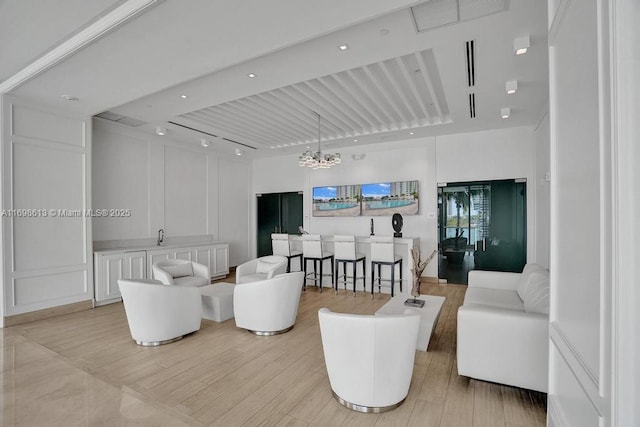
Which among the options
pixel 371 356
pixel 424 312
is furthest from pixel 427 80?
pixel 371 356

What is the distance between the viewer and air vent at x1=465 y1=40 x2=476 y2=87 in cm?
317

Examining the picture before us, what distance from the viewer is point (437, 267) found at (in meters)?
6.61

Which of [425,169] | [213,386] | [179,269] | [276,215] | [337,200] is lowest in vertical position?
[213,386]

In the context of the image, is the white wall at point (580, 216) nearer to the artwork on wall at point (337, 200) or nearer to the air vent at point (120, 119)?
the artwork on wall at point (337, 200)

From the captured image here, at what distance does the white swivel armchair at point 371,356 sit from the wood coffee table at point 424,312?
87 cm

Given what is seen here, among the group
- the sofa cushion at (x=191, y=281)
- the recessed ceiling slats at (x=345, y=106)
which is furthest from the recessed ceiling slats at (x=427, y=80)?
the sofa cushion at (x=191, y=281)

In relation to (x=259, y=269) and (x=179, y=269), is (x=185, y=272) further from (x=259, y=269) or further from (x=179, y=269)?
(x=259, y=269)

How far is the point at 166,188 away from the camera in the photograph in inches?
266

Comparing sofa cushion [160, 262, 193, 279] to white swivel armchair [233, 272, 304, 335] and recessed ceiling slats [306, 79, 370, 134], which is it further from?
recessed ceiling slats [306, 79, 370, 134]

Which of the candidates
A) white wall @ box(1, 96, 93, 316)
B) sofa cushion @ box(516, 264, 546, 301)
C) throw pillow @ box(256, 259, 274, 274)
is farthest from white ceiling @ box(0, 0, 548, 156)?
throw pillow @ box(256, 259, 274, 274)

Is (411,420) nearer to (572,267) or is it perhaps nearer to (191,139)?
(572,267)

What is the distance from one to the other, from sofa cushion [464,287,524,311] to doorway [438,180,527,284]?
2621mm

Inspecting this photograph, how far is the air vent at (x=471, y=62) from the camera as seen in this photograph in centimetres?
317

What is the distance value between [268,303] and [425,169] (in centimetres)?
484
